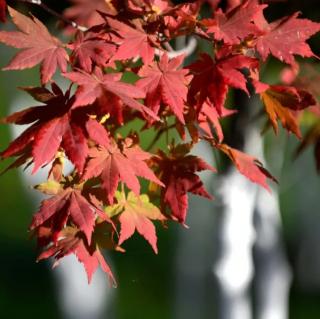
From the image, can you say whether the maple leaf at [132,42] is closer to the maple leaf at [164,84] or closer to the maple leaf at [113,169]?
the maple leaf at [164,84]

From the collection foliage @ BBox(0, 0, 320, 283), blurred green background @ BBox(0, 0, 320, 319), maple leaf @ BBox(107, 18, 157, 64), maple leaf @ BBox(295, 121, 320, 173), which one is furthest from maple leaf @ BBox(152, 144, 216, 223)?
Result: blurred green background @ BBox(0, 0, 320, 319)

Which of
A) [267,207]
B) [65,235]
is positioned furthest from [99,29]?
[267,207]

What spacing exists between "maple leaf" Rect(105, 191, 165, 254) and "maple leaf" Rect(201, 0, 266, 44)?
353 mm

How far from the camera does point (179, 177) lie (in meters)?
1.28

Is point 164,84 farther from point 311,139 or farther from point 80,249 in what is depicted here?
point 311,139

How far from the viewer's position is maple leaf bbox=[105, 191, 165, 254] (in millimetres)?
1285

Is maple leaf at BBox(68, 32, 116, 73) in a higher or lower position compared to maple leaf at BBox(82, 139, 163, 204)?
higher

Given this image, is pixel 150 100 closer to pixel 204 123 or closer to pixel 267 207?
pixel 204 123

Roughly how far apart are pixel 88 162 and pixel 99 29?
236 mm

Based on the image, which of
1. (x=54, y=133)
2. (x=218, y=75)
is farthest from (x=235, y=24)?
(x=54, y=133)

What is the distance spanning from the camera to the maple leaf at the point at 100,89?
0.99m

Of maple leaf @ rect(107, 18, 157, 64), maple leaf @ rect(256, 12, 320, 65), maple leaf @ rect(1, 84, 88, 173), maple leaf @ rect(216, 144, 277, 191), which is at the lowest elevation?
maple leaf @ rect(216, 144, 277, 191)

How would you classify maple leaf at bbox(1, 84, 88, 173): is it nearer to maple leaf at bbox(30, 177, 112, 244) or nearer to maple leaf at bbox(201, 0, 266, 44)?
maple leaf at bbox(30, 177, 112, 244)

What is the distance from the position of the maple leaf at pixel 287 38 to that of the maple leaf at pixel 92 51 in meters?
0.27
